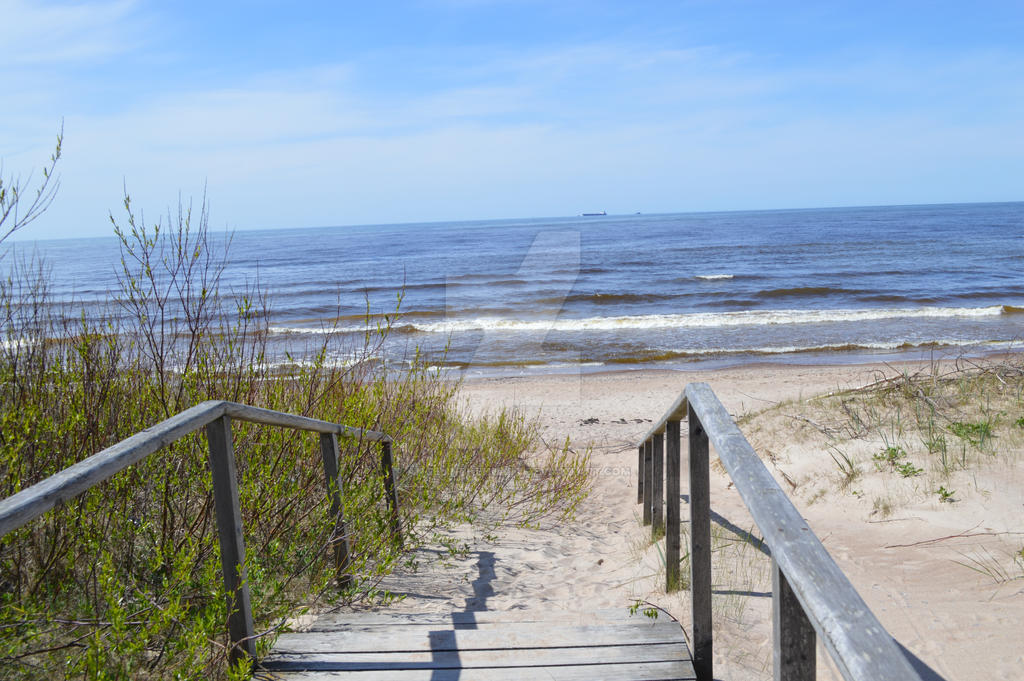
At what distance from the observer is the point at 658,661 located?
2.80 m

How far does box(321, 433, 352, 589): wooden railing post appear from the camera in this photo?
3742mm

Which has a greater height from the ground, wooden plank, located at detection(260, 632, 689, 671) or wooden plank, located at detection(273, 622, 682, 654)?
wooden plank, located at detection(260, 632, 689, 671)

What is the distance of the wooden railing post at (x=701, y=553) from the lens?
274 cm

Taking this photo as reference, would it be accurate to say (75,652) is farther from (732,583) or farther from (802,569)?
(732,583)

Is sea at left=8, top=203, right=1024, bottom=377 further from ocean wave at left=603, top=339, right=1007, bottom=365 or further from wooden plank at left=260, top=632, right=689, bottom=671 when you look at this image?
wooden plank at left=260, top=632, right=689, bottom=671

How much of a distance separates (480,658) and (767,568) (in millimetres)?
2020

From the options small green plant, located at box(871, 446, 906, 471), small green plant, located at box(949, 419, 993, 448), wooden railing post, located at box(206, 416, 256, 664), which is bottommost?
small green plant, located at box(871, 446, 906, 471)

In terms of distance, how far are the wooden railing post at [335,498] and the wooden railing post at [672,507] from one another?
1.70 m

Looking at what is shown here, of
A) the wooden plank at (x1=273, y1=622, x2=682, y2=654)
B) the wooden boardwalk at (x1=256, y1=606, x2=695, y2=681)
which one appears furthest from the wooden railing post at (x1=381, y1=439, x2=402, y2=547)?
the wooden plank at (x1=273, y1=622, x2=682, y2=654)

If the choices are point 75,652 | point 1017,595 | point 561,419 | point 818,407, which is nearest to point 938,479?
point 1017,595

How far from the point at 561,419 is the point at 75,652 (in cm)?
867

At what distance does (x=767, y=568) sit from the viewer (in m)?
4.10

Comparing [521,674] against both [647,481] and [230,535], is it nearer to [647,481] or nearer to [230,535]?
[230,535]

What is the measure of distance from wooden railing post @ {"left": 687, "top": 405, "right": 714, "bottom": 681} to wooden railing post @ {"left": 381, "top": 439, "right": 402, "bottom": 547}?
2.40 m
